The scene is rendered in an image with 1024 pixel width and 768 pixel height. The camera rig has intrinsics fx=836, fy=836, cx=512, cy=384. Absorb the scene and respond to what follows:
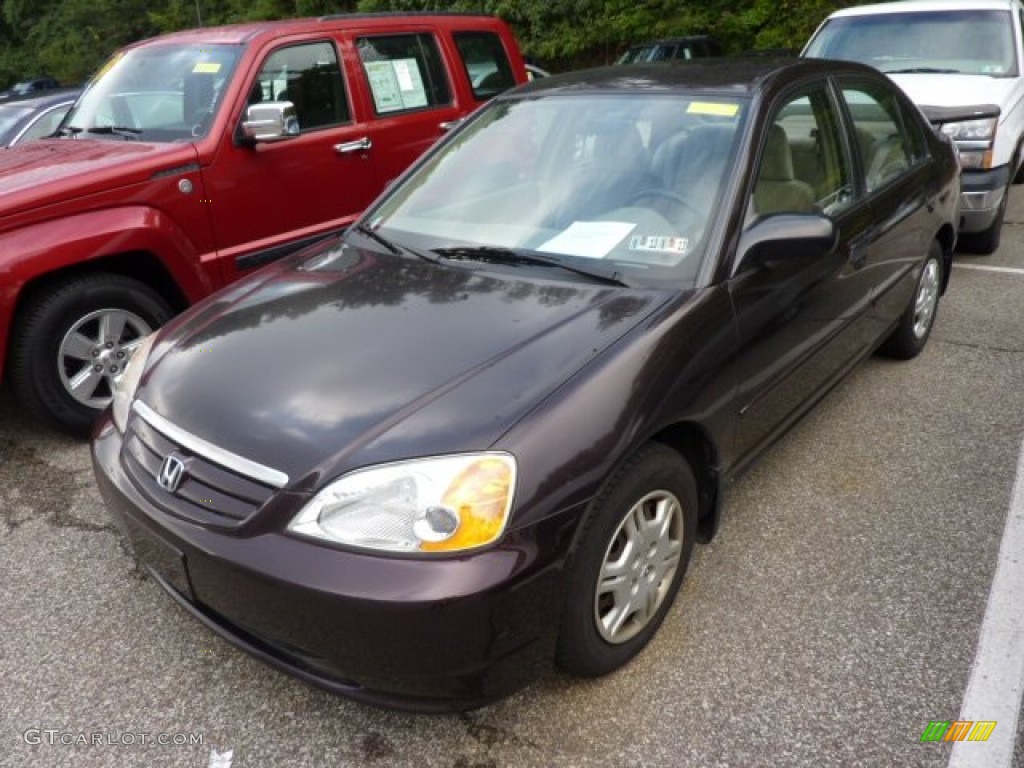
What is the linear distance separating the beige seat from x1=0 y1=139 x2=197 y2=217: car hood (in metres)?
2.69

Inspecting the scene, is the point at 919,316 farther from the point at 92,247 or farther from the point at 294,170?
the point at 92,247

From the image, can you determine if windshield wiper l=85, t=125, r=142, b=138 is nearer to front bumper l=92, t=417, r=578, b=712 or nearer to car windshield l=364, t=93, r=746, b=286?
car windshield l=364, t=93, r=746, b=286

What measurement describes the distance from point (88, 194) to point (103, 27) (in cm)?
3255

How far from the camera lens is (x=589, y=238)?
265 centimetres

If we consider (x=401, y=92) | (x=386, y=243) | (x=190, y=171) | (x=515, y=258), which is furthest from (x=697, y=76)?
(x=401, y=92)

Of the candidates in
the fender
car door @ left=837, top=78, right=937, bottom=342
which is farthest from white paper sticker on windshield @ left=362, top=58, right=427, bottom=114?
car door @ left=837, top=78, right=937, bottom=342

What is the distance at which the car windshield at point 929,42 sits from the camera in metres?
6.37

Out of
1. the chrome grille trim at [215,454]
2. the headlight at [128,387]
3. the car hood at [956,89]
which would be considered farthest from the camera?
the car hood at [956,89]

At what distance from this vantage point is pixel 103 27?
101 feet

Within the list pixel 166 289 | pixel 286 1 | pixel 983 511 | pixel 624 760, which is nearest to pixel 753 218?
pixel 983 511

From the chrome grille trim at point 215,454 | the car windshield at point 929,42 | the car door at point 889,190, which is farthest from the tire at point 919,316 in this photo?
the chrome grille trim at point 215,454

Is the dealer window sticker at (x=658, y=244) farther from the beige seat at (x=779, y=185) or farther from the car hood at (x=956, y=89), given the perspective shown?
the car hood at (x=956, y=89)

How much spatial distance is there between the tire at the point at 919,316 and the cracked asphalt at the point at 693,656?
86 centimetres

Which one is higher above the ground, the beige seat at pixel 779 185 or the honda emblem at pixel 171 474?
the beige seat at pixel 779 185
